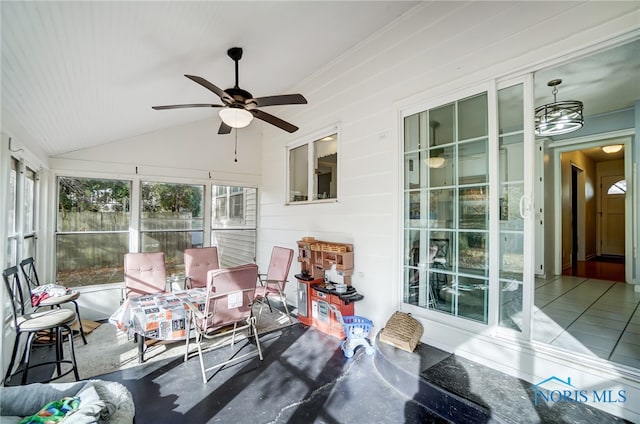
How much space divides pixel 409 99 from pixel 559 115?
2.18 m

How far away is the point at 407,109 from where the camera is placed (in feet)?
10.4

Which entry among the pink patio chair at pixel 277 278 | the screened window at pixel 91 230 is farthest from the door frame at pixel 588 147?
the screened window at pixel 91 230

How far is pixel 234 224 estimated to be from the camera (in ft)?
18.8

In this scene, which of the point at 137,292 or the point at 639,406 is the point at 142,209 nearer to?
the point at 137,292

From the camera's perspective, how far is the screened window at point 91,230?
4113 mm

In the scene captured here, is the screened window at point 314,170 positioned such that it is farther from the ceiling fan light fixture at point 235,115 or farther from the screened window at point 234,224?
the ceiling fan light fixture at point 235,115

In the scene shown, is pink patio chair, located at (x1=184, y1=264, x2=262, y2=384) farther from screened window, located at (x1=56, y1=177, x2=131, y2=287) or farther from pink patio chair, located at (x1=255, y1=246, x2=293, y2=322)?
screened window, located at (x1=56, y1=177, x2=131, y2=287)

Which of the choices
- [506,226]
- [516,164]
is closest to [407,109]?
[516,164]

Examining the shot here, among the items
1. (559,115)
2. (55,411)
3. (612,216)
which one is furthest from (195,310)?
(612,216)

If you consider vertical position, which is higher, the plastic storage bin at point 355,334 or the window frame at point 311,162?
the window frame at point 311,162

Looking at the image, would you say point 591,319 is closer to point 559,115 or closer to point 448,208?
point 448,208

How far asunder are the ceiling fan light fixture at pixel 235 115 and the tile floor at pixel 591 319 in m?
3.51

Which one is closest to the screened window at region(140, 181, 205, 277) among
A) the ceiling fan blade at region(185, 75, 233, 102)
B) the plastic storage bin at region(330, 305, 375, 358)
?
the ceiling fan blade at region(185, 75, 233, 102)

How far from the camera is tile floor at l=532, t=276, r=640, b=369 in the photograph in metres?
2.32
